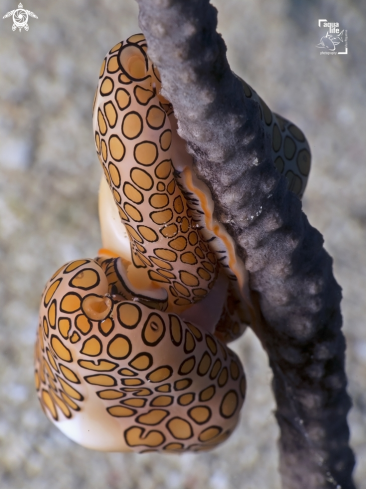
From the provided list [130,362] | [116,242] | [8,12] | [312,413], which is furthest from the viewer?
[8,12]

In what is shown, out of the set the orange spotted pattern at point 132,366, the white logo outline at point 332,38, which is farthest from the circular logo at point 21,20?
the orange spotted pattern at point 132,366

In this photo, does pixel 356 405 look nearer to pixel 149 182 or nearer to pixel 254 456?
pixel 254 456

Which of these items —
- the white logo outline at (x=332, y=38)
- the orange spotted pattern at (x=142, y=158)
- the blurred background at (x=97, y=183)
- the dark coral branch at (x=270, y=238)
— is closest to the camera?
the dark coral branch at (x=270, y=238)

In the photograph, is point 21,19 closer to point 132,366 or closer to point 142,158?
point 142,158

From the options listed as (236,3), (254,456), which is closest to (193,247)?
(254,456)

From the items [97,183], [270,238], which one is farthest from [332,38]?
[270,238]

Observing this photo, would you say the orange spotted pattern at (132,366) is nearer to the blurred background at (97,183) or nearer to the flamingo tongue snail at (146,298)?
the flamingo tongue snail at (146,298)

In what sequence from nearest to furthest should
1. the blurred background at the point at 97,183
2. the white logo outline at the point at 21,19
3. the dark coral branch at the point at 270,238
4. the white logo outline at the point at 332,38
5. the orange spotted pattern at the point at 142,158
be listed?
the dark coral branch at the point at 270,238 → the orange spotted pattern at the point at 142,158 → the blurred background at the point at 97,183 → the white logo outline at the point at 21,19 → the white logo outline at the point at 332,38
